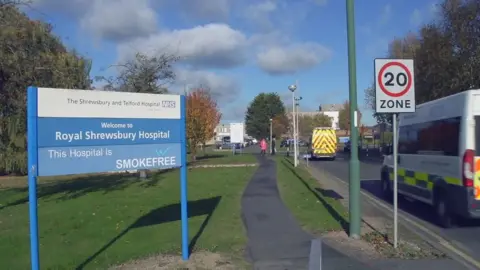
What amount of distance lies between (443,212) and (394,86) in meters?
3.41

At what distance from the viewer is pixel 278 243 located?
8.89 meters

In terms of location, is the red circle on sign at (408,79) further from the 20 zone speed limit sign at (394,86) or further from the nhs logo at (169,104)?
the nhs logo at (169,104)

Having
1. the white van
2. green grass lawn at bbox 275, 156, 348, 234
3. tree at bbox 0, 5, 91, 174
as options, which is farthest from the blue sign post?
tree at bbox 0, 5, 91, 174

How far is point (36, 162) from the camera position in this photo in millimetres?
6305

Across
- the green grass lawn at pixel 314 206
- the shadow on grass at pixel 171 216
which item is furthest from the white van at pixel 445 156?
the shadow on grass at pixel 171 216

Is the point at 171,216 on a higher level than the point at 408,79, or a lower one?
lower

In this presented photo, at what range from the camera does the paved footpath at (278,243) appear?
7398 mm

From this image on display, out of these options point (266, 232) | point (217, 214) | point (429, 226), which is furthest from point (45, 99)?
point (429, 226)

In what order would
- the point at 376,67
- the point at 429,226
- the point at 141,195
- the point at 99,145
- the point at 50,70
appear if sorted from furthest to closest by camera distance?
the point at 141,195 → the point at 50,70 → the point at 429,226 → the point at 376,67 → the point at 99,145

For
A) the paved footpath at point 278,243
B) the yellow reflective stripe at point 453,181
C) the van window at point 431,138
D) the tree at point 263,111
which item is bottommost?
the paved footpath at point 278,243

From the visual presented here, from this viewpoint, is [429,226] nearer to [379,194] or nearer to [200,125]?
[379,194]

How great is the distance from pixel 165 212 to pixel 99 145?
5984 millimetres

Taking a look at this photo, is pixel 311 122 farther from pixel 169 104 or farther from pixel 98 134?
pixel 98 134

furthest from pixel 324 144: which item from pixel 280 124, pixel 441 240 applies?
pixel 280 124
